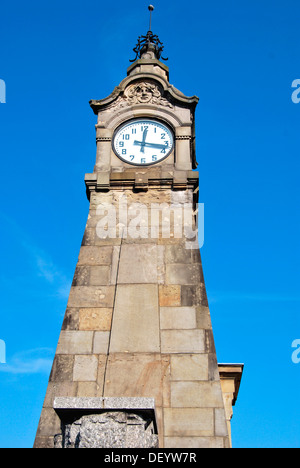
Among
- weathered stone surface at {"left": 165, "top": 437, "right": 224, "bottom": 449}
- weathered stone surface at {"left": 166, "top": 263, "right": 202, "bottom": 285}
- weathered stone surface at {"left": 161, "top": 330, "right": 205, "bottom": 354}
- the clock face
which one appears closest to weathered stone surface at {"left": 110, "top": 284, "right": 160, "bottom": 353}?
weathered stone surface at {"left": 161, "top": 330, "right": 205, "bottom": 354}

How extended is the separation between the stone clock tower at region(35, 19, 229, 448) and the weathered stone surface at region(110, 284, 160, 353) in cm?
2

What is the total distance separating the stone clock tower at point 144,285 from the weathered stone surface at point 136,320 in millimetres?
16

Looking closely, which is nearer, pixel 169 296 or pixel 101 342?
pixel 101 342

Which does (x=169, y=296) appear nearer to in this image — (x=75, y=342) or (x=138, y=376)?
(x=138, y=376)

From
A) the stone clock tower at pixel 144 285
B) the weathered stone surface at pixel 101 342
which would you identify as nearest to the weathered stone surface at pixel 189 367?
the stone clock tower at pixel 144 285

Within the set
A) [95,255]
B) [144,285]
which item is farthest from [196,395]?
[95,255]

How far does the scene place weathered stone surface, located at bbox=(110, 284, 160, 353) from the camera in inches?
347

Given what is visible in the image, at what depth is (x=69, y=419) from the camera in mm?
5840

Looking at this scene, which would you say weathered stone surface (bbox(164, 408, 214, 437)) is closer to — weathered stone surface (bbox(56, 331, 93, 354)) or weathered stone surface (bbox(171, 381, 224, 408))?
weathered stone surface (bbox(171, 381, 224, 408))

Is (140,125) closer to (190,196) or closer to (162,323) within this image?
(190,196)

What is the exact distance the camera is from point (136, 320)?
9.03 m

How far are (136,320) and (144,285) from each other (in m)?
0.65

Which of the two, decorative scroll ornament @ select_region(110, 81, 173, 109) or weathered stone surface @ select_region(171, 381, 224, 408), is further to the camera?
decorative scroll ornament @ select_region(110, 81, 173, 109)
